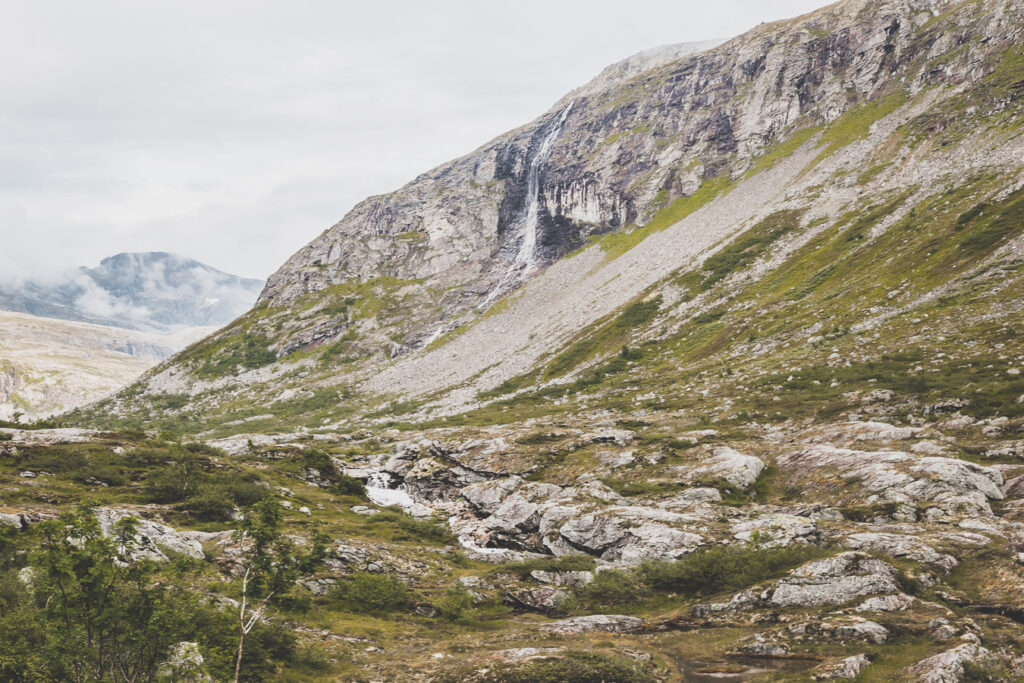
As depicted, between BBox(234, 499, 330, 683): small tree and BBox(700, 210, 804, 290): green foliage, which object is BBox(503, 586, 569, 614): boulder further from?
BBox(700, 210, 804, 290): green foliage

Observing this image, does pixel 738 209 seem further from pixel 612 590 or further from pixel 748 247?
pixel 612 590

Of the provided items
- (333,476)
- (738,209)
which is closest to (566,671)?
(333,476)

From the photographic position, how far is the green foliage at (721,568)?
78.3ft

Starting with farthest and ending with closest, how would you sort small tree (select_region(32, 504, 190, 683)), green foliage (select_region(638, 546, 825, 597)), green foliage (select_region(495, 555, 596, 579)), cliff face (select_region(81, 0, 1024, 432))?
1. cliff face (select_region(81, 0, 1024, 432))
2. green foliage (select_region(495, 555, 596, 579))
3. green foliage (select_region(638, 546, 825, 597))
4. small tree (select_region(32, 504, 190, 683))

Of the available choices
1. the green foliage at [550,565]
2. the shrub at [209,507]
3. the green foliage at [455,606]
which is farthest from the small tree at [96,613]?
the shrub at [209,507]

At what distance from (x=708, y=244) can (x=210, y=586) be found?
12518cm

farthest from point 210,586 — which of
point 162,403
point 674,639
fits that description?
point 162,403

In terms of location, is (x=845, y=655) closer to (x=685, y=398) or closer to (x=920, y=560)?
(x=920, y=560)

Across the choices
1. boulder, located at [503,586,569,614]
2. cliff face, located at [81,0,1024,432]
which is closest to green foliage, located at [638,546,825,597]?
boulder, located at [503,586,569,614]

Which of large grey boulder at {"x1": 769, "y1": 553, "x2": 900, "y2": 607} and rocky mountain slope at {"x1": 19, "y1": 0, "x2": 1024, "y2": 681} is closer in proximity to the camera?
rocky mountain slope at {"x1": 19, "y1": 0, "x2": 1024, "y2": 681}

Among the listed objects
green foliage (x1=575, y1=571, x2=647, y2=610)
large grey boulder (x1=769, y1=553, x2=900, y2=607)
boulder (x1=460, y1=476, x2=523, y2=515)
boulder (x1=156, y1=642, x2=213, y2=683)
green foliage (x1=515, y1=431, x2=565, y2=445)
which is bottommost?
boulder (x1=460, y1=476, x2=523, y2=515)

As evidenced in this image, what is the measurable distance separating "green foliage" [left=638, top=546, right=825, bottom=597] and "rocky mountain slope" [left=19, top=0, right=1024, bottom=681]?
0.14 metres

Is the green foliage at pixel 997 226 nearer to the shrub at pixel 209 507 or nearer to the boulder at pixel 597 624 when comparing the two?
the boulder at pixel 597 624

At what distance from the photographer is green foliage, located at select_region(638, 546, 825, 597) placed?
23.9m
